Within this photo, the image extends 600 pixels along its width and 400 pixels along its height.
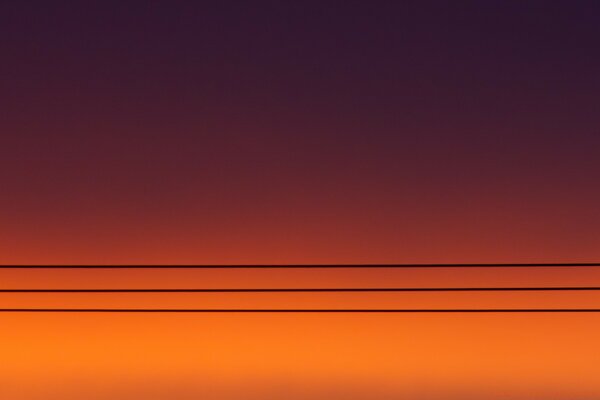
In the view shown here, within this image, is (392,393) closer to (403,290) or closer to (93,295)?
(403,290)

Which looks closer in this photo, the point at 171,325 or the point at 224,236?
the point at 224,236

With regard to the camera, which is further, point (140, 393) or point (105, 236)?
point (140, 393)

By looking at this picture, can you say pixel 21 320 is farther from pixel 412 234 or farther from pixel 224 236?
pixel 412 234

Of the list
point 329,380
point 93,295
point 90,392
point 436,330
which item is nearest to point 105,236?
point 93,295

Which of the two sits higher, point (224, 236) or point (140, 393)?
point (224, 236)

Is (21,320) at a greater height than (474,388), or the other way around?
(21,320)

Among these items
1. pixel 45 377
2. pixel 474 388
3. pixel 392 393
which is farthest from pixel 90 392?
pixel 474 388

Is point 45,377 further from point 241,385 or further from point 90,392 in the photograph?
point 241,385

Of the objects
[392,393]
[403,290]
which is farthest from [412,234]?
[392,393]
